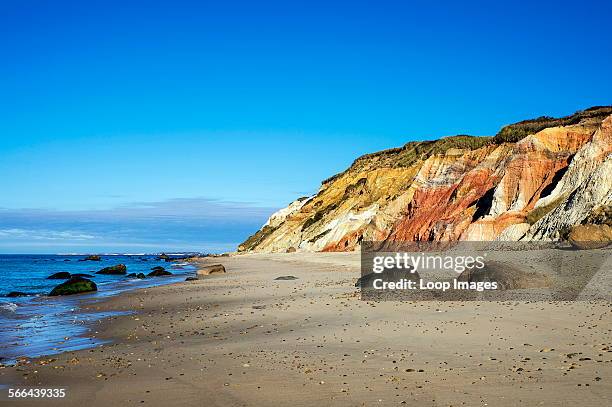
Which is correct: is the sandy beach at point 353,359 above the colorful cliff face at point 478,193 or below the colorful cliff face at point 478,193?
below

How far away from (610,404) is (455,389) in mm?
1836

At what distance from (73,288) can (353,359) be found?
909 inches

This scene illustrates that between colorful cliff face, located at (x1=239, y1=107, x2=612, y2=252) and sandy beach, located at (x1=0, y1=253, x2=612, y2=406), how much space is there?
1754 centimetres

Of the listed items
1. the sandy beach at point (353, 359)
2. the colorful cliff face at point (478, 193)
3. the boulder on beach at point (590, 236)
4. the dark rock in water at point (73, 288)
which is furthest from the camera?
the colorful cliff face at point (478, 193)

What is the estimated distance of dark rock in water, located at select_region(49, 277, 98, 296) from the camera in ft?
90.2

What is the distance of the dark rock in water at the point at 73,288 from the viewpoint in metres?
A: 27.5

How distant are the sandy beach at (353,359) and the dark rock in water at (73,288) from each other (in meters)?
13.7

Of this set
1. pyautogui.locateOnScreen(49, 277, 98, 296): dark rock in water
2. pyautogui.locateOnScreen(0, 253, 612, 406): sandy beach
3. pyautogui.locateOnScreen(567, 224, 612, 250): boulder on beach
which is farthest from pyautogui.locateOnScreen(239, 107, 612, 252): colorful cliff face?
pyautogui.locateOnScreen(49, 277, 98, 296): dark rock in water

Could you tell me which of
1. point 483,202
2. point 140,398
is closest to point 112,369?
point 140,398

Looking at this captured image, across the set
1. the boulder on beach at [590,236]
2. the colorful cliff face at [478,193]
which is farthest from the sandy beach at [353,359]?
the colorful cliff face at [478,193]

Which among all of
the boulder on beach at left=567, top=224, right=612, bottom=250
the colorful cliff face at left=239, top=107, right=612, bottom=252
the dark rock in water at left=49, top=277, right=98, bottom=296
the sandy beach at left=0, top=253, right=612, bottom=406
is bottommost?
the dark rock in water at left=49, top=277, right=98, bottom=296

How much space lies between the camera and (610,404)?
6.34m

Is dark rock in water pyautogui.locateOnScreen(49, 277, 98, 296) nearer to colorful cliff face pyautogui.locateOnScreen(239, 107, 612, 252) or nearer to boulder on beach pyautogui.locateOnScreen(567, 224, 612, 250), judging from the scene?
boulder on beach pyautogui.locateOnScreen(567, 224, 612, 250)

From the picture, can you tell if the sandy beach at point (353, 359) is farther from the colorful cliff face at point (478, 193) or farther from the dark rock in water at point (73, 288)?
the colorful cliff face at point (478, 193)
